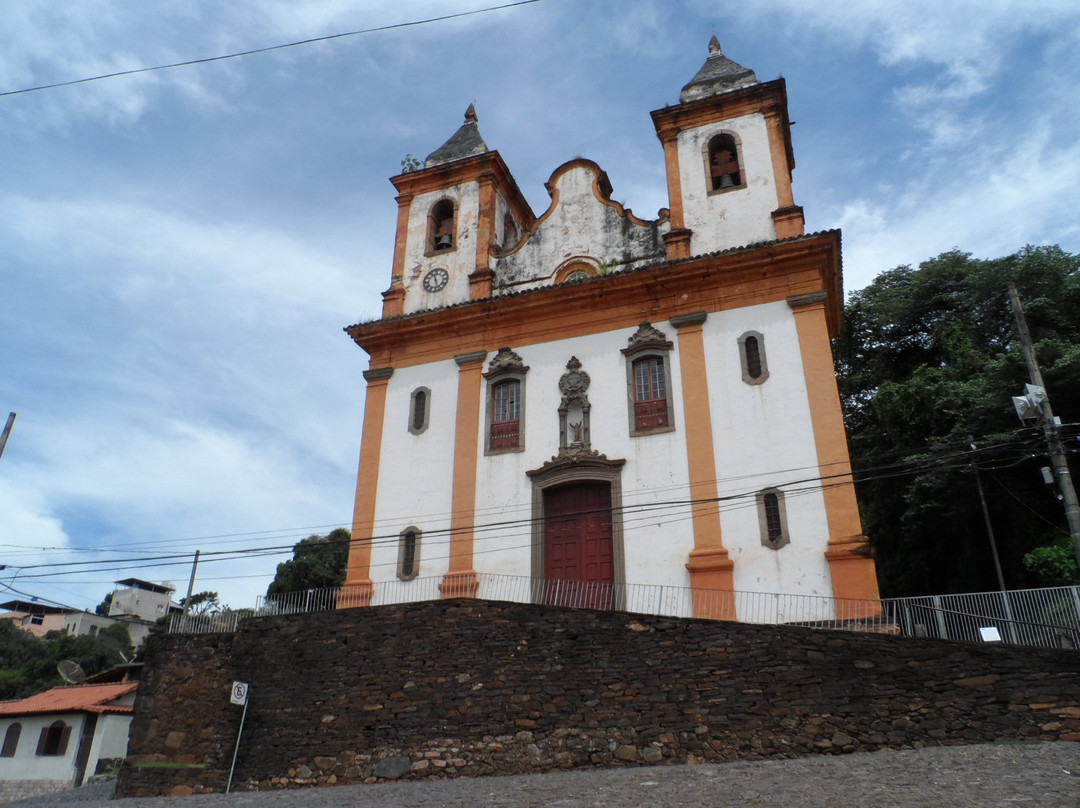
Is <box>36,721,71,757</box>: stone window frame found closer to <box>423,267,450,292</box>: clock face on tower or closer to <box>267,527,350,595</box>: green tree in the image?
<box>267,527,350,595</box>: green tree

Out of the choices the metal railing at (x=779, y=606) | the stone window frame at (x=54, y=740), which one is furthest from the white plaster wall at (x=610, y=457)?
the stone window frame at (x=54, y=740)

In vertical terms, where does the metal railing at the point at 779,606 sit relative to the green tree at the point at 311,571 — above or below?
below

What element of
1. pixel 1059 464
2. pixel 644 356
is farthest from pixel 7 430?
pixel 1059 464

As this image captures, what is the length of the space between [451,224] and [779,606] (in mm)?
11079

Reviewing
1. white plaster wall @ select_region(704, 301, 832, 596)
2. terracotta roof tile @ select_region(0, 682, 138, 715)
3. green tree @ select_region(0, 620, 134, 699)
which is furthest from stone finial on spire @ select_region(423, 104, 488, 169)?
green tree @ select_region(0, 620, 134, 699)

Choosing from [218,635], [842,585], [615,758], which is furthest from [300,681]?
[842,585]

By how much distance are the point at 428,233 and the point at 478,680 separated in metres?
Answer: 11.1

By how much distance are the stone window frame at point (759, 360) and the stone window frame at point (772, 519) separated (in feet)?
6.57

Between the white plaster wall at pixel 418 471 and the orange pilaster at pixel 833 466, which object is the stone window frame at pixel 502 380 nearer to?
the white plaster wall at pixel 418 471

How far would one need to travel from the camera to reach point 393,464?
50.3 ft

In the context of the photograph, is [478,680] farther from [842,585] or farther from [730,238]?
[730,238]

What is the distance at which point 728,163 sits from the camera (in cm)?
1617

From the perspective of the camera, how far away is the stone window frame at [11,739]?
21.6m

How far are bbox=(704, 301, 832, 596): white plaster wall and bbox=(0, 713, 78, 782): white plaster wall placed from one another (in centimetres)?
1845
